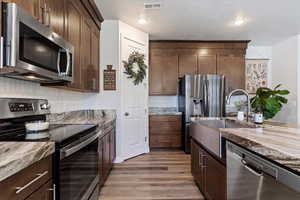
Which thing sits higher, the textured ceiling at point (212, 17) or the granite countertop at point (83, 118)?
the textured ceiling at point (212, 17)

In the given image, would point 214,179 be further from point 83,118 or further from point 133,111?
point 133,111

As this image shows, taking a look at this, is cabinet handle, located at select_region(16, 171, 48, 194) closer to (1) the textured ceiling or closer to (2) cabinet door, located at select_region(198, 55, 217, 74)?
(1) the textured ceiling

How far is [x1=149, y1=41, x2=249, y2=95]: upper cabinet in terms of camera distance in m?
5.14

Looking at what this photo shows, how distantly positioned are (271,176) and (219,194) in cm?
91

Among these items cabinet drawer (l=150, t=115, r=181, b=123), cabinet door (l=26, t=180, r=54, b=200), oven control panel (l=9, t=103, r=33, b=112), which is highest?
oven control panel (l=9, t=103, r=33, b=112)

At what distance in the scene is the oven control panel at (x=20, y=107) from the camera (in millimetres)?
1688

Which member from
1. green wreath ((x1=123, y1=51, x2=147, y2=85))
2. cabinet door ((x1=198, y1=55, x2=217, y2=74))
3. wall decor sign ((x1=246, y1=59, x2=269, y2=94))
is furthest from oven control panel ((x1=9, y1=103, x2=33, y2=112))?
wall decor sign ((x1=246, y1=59, x2=269, y2=94))

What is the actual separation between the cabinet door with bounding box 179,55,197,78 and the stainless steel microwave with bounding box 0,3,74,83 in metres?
3.50

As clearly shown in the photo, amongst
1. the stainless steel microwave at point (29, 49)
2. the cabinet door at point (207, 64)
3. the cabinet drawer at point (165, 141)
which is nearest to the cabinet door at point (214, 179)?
the stainless steel microwave at point (29, 49)

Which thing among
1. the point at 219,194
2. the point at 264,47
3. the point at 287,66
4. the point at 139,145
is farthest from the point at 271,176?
the point at 264,47

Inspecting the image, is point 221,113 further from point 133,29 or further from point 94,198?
point 94,198

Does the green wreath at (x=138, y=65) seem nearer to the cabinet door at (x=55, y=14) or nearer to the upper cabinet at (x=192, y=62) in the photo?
the upper cabinet at (x=192, y=62)

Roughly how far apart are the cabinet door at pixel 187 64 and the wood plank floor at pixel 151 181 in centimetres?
208

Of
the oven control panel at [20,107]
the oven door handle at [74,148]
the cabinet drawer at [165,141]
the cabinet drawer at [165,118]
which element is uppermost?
the oven control panel at [20,107]
